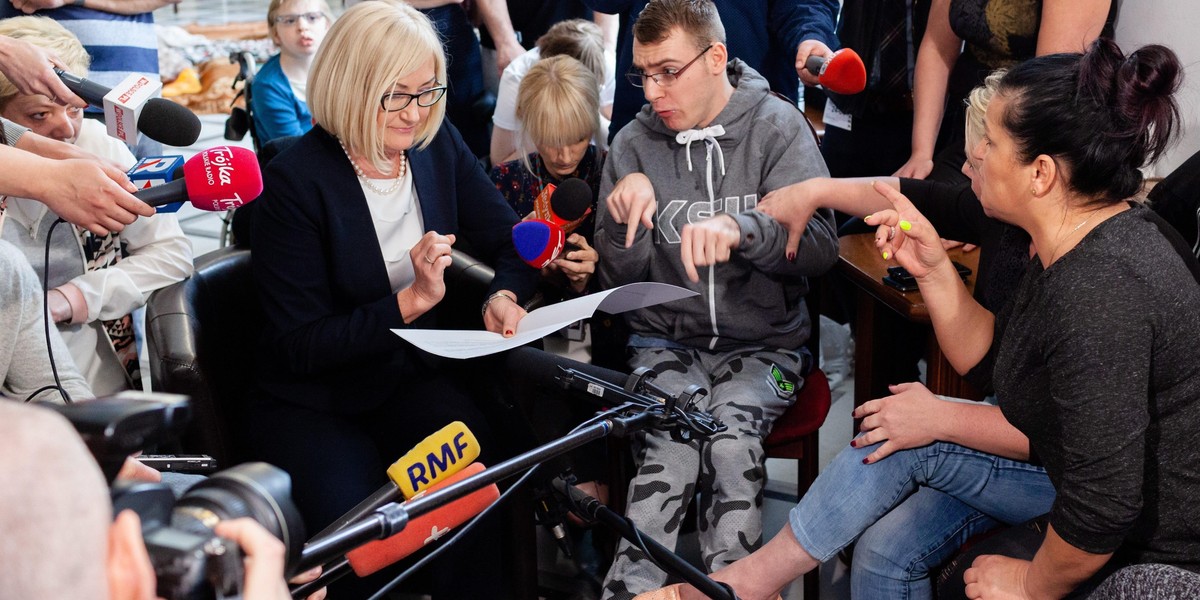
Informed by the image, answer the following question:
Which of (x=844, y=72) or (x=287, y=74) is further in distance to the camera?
(x=287, y=74)

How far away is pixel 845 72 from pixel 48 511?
1.92 meters

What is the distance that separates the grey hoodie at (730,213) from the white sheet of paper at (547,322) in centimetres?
38

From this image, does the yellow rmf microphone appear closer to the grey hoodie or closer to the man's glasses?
the grey hoodie

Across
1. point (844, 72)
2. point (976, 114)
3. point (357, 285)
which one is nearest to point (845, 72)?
point (844, 72)

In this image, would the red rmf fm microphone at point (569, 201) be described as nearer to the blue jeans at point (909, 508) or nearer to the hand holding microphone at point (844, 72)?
the hand holding microphone at point (844, 72)

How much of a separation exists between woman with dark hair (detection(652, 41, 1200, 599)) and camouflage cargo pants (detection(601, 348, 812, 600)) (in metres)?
0.48

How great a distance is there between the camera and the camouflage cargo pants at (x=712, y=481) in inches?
78.9

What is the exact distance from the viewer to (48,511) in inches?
29.4

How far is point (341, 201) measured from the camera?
2.16m

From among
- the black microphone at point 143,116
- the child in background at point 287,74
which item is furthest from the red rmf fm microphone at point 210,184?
the child in background at point 287,74

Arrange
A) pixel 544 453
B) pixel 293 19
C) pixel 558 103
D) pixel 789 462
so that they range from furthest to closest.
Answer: pixel 293 19 → pixel 789 462 → pixel 558 103 → pixel 544 453

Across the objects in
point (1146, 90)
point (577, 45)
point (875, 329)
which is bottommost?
point (875, 329)

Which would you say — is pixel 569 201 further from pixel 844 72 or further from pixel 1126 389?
pixel 1126 389

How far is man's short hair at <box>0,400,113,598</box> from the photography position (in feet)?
2.39
